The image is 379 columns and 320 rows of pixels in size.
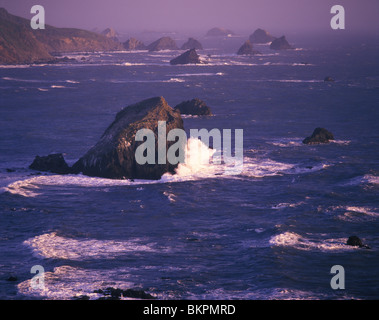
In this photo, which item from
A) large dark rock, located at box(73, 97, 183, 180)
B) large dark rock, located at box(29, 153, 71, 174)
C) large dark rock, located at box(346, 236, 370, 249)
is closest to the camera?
large dark rock, located at box(346, 236, 370, 249)

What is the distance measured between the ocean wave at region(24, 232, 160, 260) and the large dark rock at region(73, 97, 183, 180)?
53.8 ft

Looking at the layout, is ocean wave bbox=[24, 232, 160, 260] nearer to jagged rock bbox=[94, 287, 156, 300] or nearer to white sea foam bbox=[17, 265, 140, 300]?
white sea foam bbox=[17, 265, 140, 300]

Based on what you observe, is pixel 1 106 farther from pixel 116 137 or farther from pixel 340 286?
pixel 340 286

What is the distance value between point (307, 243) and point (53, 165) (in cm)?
3073

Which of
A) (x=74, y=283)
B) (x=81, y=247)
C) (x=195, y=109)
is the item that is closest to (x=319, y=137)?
(x=195, y=109)

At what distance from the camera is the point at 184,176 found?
60.2 m

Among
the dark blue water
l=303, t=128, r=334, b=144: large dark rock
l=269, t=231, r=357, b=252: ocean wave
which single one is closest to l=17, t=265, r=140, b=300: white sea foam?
the dark blue water

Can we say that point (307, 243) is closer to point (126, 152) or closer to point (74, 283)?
point (74, 283)

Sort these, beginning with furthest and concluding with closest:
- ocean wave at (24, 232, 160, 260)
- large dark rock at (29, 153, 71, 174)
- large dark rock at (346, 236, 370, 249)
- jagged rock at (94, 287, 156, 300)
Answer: large dark rock at (29, 153, 71, 174) → large dark rock at (346, 236, 370, 249) → ocean wave at (24, 232, 160, 260) → jagged rock at (94, 287, 156, 300)

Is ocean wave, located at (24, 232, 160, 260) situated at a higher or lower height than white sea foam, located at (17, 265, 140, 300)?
higher

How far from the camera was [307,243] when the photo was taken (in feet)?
133

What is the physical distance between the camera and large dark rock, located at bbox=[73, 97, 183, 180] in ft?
190
